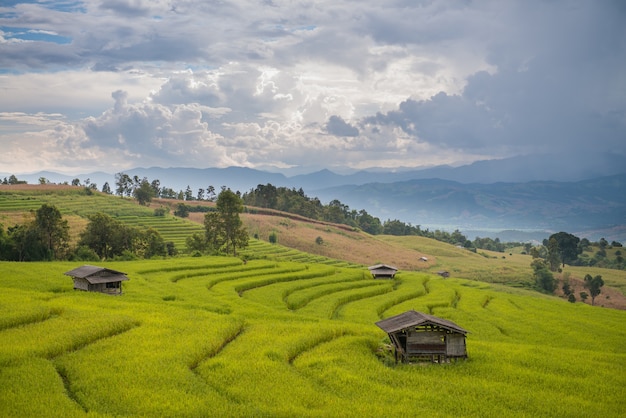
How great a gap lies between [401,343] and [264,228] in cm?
10917

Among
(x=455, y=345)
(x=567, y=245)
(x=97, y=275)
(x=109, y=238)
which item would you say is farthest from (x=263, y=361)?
(x=567, y=245)

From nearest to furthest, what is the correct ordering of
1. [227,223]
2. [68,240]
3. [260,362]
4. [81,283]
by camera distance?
[260,362] < [81,283] < [68,240] < [227,223]

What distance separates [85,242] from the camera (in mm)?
84312

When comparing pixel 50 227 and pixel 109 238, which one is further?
pixel 109 238

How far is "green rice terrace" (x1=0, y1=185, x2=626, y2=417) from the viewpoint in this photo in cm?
2200

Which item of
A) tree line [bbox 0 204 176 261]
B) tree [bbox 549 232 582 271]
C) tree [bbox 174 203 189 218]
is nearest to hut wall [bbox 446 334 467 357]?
tree line [bbox 0 204 176 261]

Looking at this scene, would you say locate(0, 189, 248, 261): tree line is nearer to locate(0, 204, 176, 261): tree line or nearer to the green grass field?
locate(0, 204, 176, 261): tree line

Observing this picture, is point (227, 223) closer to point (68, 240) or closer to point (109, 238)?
point (109, 238)

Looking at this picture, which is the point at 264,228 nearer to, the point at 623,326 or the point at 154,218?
the point at 154,218

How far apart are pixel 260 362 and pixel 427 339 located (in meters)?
10.1

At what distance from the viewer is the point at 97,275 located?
46.9 metres

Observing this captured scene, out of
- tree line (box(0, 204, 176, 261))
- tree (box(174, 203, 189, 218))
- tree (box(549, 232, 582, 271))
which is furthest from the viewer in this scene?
tree (box(174, 203, 189, 218))

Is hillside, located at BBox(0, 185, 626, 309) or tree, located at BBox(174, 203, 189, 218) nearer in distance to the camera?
hillside, located at BBox(0, 185, 626, 309)

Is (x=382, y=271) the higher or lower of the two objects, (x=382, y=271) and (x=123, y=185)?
the lower
